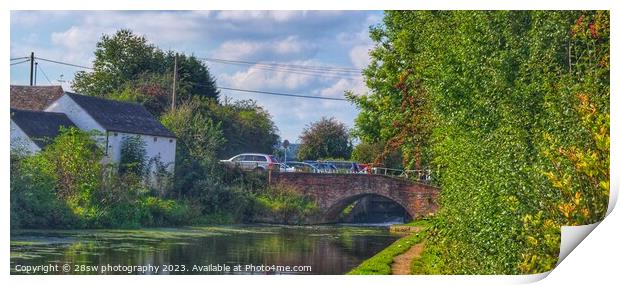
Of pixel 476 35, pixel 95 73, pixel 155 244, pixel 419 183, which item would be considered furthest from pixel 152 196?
pixel 476 35

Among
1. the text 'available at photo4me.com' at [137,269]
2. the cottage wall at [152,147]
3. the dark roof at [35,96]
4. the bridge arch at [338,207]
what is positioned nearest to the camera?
the text 'available at photo4me.com' at [137,269]

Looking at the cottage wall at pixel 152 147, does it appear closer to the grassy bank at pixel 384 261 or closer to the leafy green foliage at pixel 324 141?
the leafy green foliage at pixel 324 141

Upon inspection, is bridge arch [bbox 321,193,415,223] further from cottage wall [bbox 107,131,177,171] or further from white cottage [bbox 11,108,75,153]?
white cottage [bbox 11,108,75,153]

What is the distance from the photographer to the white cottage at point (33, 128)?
78.3 ft

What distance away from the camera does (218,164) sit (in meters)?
30.7

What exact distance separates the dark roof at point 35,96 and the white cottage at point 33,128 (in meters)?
0.68

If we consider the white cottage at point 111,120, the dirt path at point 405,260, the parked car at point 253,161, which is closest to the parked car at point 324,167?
the parked car at point 253,161

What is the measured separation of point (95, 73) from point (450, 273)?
15841 millimetres

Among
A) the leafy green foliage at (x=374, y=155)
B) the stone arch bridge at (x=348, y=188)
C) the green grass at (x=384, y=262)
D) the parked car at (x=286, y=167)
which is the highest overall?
the leafy green foliage at (x=374, y=155)

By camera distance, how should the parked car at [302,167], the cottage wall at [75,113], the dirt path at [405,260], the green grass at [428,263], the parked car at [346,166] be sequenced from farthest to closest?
1. the parked car at [346,166]
2. the parked car at [302,167]
3. the cottage wall at [75,113]
4. the dirt path at [405,260]
5. the green grass at [428,263]

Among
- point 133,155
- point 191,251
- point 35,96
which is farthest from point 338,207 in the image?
point 191,251

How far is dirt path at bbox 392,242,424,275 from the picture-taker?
1588 cm

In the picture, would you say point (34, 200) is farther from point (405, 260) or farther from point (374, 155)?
point (374, 155)

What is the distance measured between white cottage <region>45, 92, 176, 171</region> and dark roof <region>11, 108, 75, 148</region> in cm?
36
